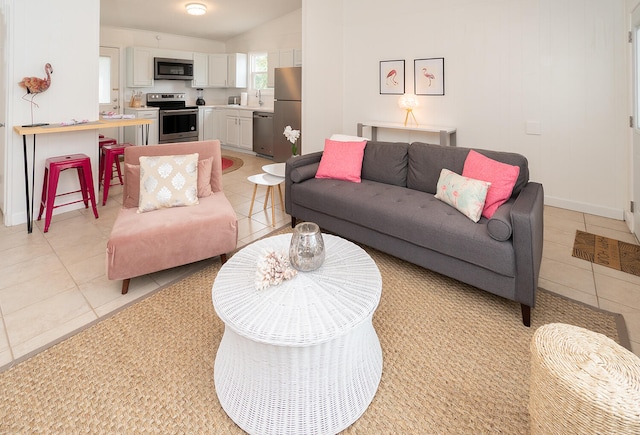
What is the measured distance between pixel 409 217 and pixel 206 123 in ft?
22.1

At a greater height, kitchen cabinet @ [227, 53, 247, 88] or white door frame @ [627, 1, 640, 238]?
kitchen cabinet @ [227, 53, 247, 88]

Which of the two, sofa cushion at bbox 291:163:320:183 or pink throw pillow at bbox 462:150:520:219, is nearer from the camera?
pink throw pillow at bbox 462:150:520:219

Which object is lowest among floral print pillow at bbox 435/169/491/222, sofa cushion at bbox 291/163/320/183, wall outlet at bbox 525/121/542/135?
floral print pillow at bbox 435/169/491/222

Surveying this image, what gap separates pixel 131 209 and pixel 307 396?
6.68 feet

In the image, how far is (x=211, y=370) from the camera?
1.67 meters

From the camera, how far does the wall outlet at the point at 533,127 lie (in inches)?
160

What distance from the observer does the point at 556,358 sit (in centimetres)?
112

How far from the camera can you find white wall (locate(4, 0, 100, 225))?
3.23m

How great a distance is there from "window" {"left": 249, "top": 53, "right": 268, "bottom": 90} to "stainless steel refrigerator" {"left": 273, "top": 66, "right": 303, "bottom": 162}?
1562mm

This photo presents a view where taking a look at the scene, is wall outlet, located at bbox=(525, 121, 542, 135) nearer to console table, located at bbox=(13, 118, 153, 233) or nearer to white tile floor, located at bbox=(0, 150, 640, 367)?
white tile floor, located at bbox=(0, 150, 640, 367)

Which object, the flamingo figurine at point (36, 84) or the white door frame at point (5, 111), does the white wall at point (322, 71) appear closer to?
the flamingo figurine at point (36, 84)

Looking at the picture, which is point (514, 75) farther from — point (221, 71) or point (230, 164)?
point (221, 71)

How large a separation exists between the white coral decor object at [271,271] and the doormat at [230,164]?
14.8 feet

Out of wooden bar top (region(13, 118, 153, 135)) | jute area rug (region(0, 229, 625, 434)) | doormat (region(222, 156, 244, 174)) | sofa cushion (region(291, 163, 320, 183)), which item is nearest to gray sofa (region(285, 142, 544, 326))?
sofa cushion (region(291, 163, 320, 183))
